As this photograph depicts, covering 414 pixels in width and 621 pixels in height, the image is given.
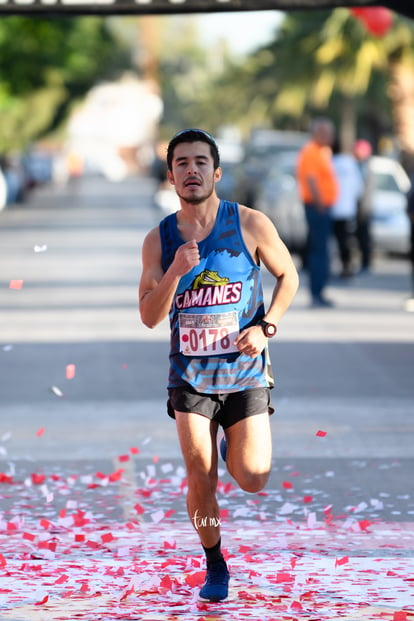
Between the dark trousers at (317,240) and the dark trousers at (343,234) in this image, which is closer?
the dark trousers at (317,240)

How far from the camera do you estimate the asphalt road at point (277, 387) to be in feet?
29.2

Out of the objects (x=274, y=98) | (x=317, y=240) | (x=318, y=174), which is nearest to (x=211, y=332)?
(x=318, y=174)

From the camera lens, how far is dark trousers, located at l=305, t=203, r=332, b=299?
59.2ft

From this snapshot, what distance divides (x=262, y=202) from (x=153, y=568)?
22827 millimetres

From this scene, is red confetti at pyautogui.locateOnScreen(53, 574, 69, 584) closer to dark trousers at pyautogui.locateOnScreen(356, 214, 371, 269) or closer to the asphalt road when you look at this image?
the asphalt road

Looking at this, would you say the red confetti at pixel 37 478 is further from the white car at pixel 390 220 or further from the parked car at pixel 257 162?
the parked car at pixel 257 162

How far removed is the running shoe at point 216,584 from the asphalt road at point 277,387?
177 centimetres

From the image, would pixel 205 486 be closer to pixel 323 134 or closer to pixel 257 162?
pixel 323 134

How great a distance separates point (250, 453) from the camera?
587 cm

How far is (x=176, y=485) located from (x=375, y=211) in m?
19.6

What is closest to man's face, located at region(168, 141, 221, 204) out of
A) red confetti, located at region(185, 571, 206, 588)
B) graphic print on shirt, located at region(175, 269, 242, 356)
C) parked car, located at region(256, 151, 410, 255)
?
graphic print on shirt, located at region(175, 269, 242, 356)

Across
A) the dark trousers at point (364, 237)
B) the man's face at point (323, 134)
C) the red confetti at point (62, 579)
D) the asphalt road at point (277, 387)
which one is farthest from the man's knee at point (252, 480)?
the dark trousers at point (364, 237)

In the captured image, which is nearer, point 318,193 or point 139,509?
point 139,509

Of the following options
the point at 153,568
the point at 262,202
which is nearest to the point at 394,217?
the point at 262,202
